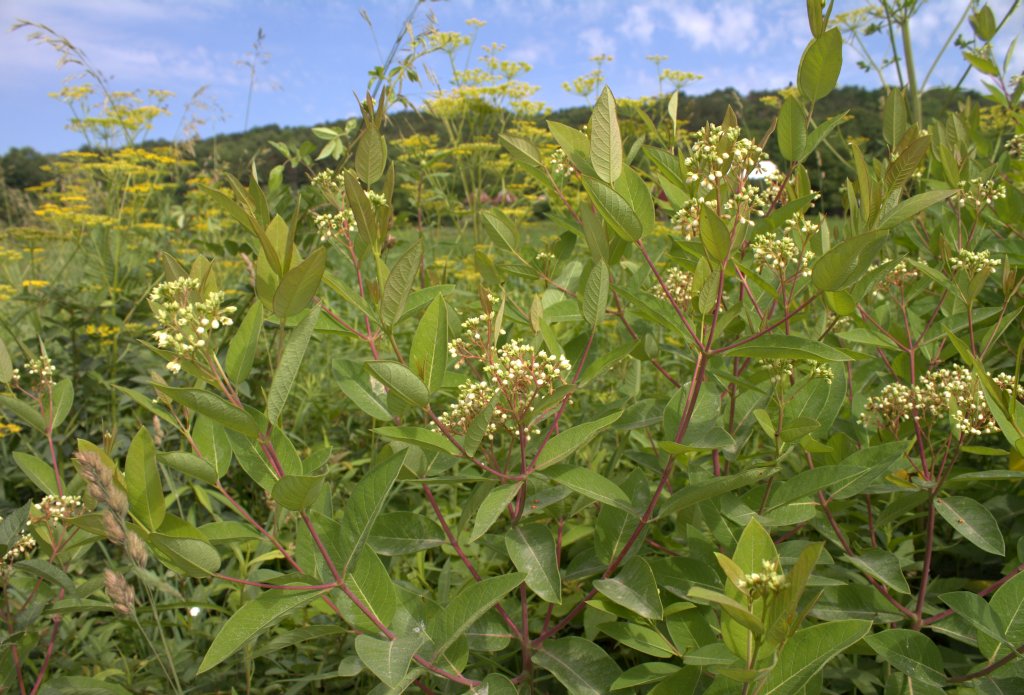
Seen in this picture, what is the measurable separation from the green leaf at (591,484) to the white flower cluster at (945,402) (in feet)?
1.98

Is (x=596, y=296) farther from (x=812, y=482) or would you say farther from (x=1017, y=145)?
(x=1017, y=145)

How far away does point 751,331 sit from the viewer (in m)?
1.37

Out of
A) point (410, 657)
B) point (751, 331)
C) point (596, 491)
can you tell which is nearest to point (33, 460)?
point (410, 657)

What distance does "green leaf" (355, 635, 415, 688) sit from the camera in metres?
0.89

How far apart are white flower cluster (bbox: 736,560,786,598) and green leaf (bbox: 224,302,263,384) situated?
2.38ft

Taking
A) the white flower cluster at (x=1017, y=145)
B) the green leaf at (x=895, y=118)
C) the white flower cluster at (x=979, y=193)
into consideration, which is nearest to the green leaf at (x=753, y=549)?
the green leaf at (x=895, y=118)

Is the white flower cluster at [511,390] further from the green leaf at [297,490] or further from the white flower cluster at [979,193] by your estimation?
the white flower cluster at [979,193]

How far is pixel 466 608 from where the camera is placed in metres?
1.00

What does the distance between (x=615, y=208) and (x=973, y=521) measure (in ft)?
3.01

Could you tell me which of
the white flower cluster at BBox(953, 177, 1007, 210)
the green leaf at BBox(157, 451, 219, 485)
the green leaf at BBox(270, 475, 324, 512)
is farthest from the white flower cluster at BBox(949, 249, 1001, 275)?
the green leaf at BBox(157, 451, 219, 485)

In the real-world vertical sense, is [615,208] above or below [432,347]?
above

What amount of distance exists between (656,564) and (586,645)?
0.19m

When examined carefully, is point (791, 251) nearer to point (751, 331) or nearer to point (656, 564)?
point (751, 331)

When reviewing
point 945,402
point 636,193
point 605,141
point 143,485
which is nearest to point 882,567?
point 945,402
